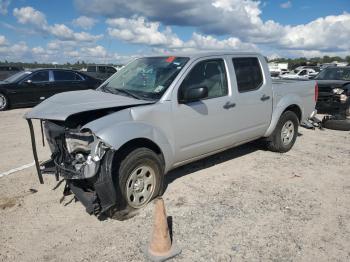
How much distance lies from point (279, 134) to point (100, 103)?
3.82m

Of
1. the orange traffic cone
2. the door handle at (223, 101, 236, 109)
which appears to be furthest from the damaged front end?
the door handle at (223, 101, 236, 109)

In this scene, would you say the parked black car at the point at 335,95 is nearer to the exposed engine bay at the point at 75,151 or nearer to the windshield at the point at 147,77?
the windshield at the point at 147,77

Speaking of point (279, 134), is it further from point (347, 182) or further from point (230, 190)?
point (230, 190)

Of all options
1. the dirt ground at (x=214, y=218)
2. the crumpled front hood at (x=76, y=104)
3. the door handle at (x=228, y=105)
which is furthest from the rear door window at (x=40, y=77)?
the door handle at (x=228, y=105)

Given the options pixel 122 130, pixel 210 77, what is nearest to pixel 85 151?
pixel 122 130

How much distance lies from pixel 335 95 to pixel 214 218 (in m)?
7.82

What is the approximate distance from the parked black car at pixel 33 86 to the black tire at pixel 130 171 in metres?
10.2

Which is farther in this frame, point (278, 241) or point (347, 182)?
point (347, 182)

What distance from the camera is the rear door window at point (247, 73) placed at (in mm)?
5488

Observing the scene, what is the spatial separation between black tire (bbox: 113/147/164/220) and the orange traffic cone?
28.7 inches

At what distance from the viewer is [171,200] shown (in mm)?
4586

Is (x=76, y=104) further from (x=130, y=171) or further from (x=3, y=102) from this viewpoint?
(x=3, y=102)

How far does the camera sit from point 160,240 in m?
3.32

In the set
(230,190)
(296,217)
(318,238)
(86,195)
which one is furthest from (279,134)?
(86,195)
